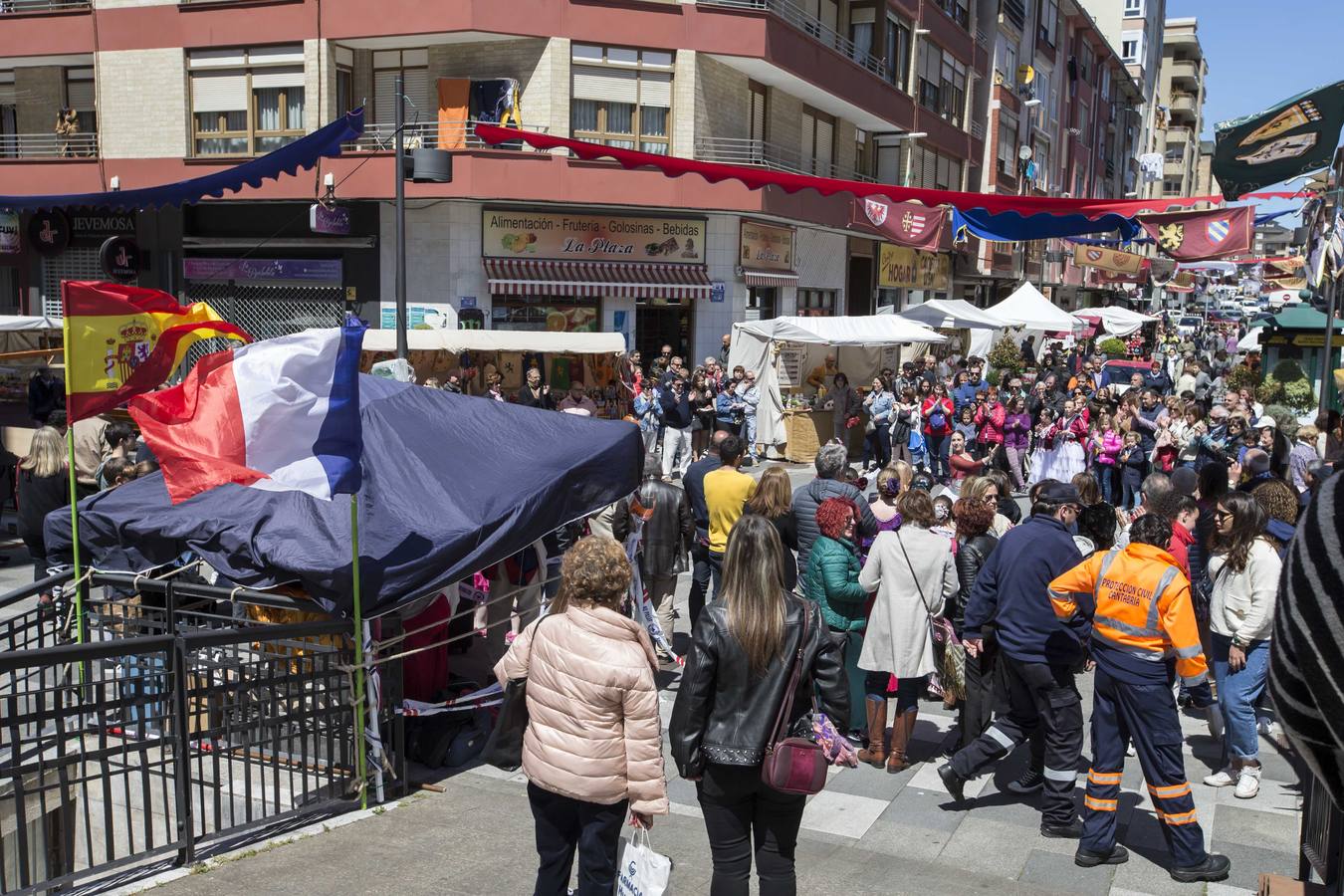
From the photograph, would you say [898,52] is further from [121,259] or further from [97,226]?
[97,226]

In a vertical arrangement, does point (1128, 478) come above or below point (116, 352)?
below

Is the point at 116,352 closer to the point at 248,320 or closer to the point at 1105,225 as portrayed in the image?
the point at 1105,225

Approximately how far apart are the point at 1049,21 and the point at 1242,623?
51933 millimetres

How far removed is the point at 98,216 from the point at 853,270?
21.0 m

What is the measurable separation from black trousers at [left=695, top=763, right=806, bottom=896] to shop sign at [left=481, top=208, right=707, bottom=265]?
A: 829 inches

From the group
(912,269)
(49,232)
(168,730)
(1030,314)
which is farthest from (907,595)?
(912,269)

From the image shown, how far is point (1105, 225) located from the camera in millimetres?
8500

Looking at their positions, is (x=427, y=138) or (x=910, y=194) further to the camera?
(x=427, y=138)

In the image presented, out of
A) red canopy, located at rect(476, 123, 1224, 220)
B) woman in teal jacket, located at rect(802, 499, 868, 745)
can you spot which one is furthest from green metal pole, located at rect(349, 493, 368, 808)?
red canopy, located at rect(476, 123, 1224, 220)

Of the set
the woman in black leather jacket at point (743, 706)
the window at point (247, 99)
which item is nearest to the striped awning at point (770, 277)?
the window at point (247, 99)

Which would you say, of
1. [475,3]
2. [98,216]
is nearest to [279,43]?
[475,3]

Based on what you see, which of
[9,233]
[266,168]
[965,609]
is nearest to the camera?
[965,609]

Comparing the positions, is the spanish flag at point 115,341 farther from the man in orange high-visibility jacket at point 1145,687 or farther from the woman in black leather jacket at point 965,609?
the man in orange high-visibility jacket at point 1145,687

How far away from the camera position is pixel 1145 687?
5.47m
